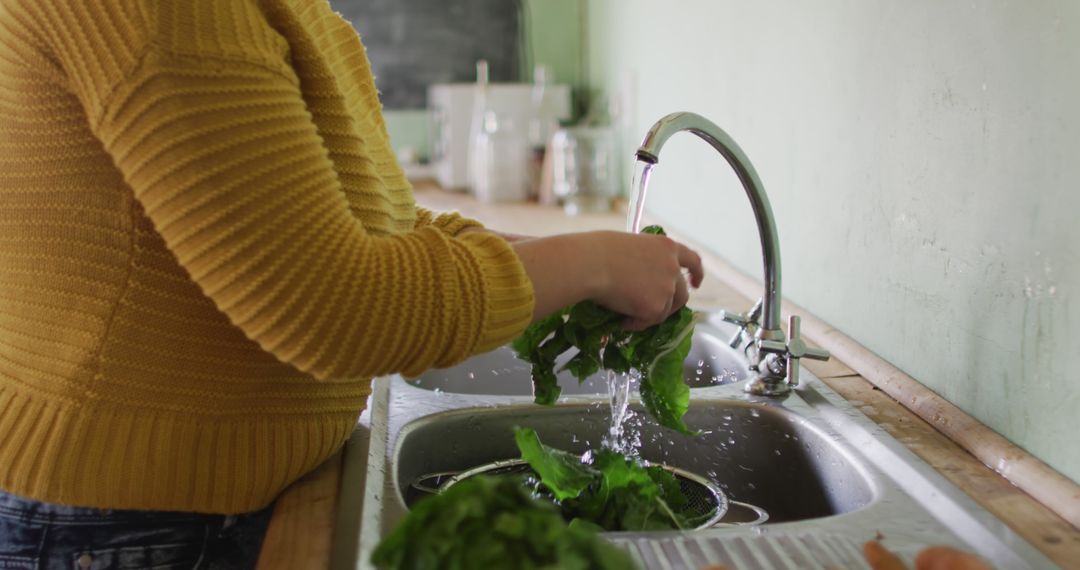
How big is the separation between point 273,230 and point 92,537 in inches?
14.6

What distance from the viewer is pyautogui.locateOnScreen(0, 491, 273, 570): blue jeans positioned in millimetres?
831

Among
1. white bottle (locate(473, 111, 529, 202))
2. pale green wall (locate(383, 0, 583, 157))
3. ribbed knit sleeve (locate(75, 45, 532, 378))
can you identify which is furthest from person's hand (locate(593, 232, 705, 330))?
pale green wall (locate(383, 0, 583, 157))

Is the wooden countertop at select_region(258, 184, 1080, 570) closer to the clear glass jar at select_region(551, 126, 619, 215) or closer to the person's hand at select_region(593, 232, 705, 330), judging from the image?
the person's hand at select_region(593, 232, 705, 330)

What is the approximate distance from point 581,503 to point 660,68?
143 centimetres

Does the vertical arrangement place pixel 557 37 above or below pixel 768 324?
above

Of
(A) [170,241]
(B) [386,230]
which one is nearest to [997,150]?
(B) [386,230]

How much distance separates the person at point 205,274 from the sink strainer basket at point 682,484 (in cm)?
20

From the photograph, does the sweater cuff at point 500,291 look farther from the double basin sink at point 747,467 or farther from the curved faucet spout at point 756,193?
the curved faucet spout at point 756,193

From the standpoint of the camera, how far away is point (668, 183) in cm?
214

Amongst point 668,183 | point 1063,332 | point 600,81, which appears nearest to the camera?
point 1063,332

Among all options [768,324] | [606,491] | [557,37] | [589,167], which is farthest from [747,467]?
[557,37]

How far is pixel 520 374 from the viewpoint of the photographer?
1.56 meters

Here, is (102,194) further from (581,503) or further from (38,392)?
(581,503)

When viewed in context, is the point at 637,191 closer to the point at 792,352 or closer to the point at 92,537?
the point at 792,352
